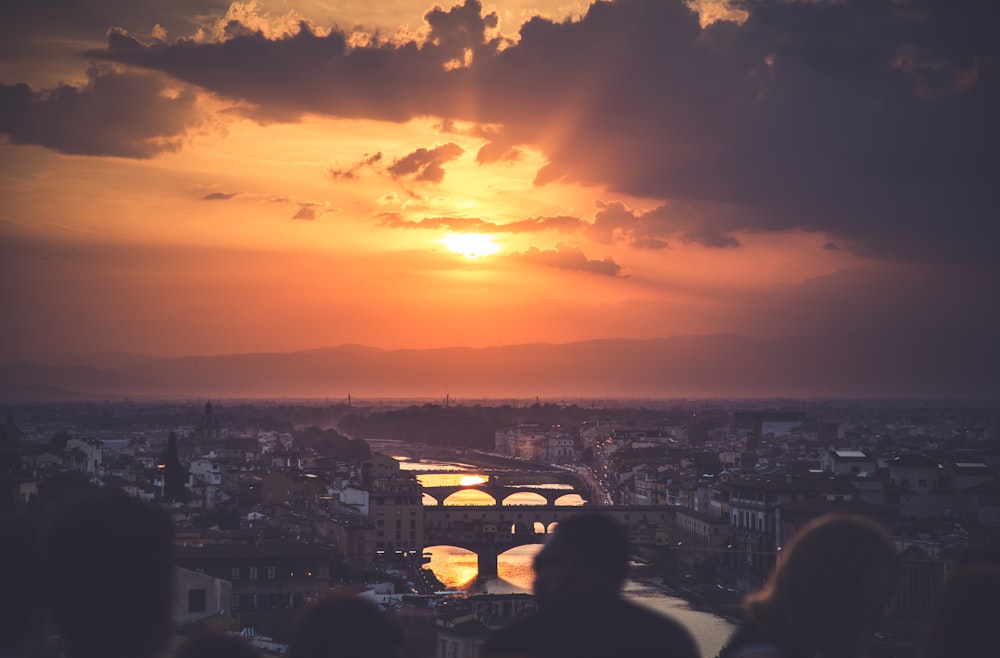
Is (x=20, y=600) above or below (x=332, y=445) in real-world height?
above

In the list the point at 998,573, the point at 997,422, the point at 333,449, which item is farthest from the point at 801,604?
the point at 997,422

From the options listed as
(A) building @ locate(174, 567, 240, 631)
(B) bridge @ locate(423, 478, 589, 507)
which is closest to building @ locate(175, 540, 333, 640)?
(A) building @ locate(174, 567, 240, 631)

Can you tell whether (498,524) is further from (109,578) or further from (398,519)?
(109,578)

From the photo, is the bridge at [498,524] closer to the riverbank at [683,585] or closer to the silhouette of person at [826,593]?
the riverbank at [683,585]

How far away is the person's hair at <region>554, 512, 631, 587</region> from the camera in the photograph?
1.77 m

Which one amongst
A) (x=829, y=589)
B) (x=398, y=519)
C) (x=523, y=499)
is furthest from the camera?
(x=523, y=499)

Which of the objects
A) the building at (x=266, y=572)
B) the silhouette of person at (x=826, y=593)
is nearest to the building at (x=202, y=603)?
the building at (x=266, y=572)

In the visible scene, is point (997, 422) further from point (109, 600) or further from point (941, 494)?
point (109, 600)

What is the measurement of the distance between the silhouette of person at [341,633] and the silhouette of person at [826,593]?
0.43 metres

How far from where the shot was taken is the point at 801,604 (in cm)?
159

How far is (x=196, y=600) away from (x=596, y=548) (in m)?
11.2

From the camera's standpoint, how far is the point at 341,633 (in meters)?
1.54

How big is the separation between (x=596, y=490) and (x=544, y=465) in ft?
54.3

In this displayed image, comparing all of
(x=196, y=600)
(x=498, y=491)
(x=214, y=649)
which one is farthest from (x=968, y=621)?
(x=498, y=491)
